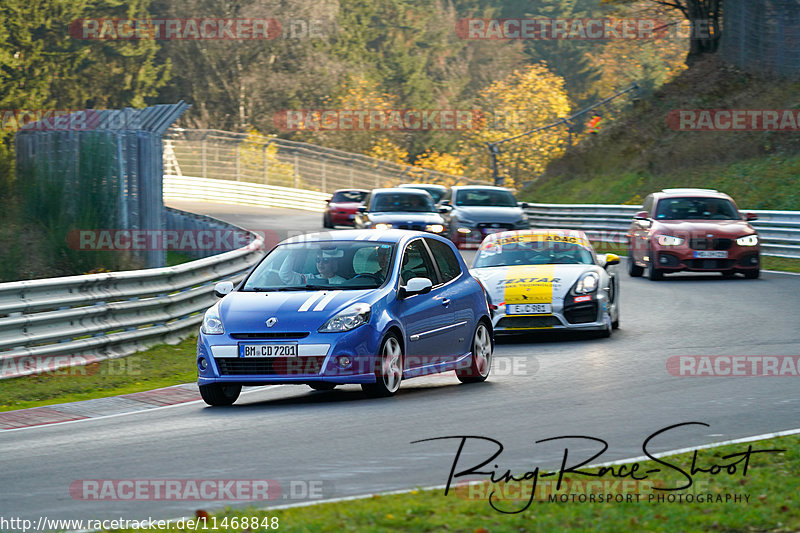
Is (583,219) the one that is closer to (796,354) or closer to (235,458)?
(796,354)

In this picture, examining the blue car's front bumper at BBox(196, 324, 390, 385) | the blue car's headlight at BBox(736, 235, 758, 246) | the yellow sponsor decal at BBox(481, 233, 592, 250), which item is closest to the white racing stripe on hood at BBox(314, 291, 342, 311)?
the blue car's front bumper at BBox(196, 324, 390, 385)

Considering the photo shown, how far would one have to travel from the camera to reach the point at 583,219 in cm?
3841

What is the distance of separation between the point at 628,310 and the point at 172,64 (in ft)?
197

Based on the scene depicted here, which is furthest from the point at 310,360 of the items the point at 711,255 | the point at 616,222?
the point at 616,222

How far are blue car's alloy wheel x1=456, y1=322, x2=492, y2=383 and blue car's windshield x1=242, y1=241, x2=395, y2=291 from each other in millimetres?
1371

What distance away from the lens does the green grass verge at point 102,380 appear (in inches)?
506

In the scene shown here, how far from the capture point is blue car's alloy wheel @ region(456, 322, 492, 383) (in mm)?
12984

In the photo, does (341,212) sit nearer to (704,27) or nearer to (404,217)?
(404,217)

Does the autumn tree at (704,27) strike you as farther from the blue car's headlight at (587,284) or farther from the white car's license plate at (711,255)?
the blue car's headlight at (587,284)

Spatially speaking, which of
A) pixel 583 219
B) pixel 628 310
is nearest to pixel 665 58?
pixel 583 219

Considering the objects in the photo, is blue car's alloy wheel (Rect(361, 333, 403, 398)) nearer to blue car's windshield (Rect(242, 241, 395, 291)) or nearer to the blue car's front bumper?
the blue car's front bumper

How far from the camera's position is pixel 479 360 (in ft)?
42.8

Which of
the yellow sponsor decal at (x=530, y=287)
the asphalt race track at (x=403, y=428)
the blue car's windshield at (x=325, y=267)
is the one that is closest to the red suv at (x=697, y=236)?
the yellow sponsor decal at (x=530, y=287)

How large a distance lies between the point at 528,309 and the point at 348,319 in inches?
206
